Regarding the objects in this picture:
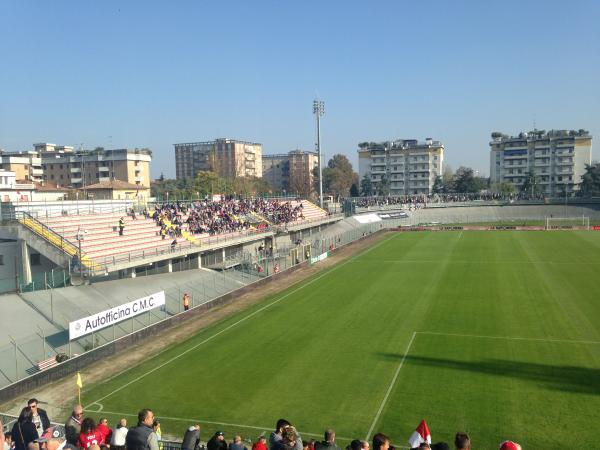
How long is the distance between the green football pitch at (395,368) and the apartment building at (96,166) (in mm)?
79619

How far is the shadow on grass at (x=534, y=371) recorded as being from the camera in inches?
695

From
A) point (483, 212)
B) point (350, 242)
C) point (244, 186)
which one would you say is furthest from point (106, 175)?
point (483, 212)

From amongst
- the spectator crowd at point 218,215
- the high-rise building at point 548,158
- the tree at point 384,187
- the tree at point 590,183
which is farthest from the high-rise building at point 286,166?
the spectator crowd at point 218,215

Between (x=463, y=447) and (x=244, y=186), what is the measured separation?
352 ft

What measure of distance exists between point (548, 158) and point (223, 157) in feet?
302

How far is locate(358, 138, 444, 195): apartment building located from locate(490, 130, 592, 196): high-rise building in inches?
749

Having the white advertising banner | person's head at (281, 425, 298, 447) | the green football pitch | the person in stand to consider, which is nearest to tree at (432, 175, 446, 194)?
the green football pitch

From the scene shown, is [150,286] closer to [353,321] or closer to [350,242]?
[353,321]

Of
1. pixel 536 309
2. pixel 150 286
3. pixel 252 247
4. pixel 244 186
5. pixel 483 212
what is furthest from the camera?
pixel 244 186

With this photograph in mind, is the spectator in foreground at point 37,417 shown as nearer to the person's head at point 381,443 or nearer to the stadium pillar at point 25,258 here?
the person's head at point 381,443

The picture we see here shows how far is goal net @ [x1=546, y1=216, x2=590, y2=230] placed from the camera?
7899 cm

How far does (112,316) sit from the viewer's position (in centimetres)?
2395

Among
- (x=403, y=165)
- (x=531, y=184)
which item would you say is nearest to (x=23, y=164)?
(x=403, y=165)

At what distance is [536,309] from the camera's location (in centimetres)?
2833
